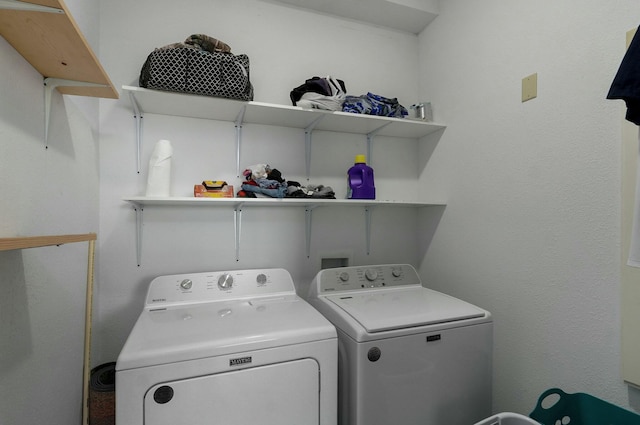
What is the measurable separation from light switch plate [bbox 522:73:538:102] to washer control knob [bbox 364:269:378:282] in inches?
50.4

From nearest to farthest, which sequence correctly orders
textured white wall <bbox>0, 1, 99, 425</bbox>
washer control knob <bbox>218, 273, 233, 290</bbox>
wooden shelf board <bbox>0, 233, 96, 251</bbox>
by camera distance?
wooden shelf board <bbox>0, 233, 96, 251</bbox>, textured white wall <bbox>0, 1, 99, 425</bbox>, washer control knob <bbox>218, 273, 233, 290</bbox>

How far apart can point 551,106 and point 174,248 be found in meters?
2.21

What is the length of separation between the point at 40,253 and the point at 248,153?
124cm

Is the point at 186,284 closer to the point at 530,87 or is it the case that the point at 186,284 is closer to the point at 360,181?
the point at 360,181

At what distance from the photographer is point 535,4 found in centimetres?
157

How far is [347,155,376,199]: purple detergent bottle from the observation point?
217 cm

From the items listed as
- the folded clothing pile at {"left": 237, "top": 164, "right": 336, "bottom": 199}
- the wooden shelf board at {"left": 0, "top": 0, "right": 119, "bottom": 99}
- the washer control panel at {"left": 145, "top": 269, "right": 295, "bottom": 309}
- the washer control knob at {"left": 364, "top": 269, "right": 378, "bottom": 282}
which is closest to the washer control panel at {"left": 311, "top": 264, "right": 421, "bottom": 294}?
the washer control knob at {"left": 364, "top": 269, "right": 378, "bottom": 282}

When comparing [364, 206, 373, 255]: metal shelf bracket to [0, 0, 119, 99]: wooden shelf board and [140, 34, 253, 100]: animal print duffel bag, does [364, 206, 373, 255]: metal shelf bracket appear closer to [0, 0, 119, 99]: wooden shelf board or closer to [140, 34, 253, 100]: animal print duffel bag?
[140, 34, 253, 100]: animal print duffel bag

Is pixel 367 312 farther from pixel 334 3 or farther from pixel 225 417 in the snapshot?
pixel 334 3

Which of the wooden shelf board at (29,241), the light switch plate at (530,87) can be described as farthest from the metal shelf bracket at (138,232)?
the light switch plate at (530,87)

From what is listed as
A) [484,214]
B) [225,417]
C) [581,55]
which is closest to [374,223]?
[484,214]

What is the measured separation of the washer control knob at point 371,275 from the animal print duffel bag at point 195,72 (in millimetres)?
1277

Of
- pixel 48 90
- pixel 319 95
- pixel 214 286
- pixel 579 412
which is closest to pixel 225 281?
pixel 214 286

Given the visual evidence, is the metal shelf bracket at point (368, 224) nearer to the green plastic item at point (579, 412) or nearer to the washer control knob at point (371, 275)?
the washer control knob at point (371, 275)
